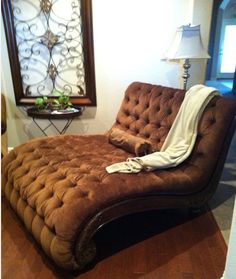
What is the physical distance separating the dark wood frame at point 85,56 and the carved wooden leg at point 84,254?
179 cm

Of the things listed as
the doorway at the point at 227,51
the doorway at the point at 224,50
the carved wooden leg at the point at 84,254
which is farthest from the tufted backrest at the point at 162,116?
the doorway at the point at 227,51

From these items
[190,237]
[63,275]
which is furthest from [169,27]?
[63,275]

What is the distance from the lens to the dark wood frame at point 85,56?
2707 mm

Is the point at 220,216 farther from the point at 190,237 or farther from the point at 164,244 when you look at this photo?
the point at 164,244

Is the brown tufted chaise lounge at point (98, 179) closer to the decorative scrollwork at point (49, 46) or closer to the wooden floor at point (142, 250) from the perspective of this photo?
the wooden floor at point (142, 250)

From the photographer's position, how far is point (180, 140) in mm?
2035

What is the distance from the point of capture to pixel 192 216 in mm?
2102

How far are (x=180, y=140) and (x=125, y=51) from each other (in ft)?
4.22

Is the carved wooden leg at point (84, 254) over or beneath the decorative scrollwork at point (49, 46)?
beneath

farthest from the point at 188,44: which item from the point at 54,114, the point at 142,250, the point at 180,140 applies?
the point at 142,250

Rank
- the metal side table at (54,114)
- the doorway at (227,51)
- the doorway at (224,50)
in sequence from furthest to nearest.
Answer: the doorway at (227,51) → the doorway at (224,50) → the metal side table at (54,114)

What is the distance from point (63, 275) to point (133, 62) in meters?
2.11

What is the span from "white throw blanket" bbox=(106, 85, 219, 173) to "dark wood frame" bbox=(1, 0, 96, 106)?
1.20 meters

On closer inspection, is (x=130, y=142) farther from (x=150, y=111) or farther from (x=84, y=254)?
(x=84, y=254)
